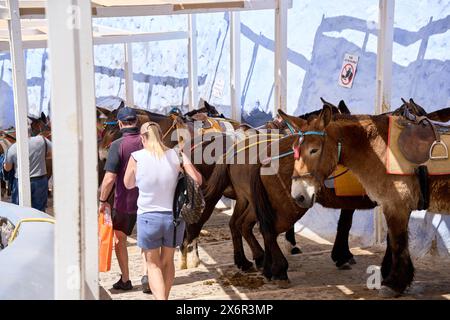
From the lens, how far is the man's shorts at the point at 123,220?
6.59m

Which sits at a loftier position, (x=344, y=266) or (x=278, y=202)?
(x=278, y=202)

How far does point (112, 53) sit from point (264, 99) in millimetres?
10094

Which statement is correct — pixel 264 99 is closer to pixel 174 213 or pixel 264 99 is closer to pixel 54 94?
pixel 174 213

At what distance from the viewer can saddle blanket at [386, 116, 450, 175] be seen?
19.8 ft

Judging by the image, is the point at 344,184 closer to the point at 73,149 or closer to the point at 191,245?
the point at 191,245

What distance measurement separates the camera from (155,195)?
5469 millimetres

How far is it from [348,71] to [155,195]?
4.83m

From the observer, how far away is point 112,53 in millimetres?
21016

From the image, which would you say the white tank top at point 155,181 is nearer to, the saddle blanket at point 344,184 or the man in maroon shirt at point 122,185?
the man in maroon shirt at point 122,185

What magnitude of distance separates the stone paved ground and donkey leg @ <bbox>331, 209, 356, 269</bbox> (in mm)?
98

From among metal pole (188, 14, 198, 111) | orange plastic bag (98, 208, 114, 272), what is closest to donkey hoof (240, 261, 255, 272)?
orange plastic bag (98, 208, 114, 272)

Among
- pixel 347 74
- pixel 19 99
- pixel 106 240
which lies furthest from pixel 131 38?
pixel 106 240

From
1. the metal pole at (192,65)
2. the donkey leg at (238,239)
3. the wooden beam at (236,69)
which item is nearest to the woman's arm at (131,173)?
the donkey leg at (238,239)
